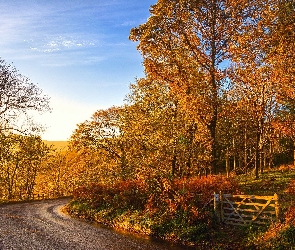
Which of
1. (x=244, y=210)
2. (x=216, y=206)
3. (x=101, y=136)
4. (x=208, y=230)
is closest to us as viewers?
(x=244, y=210)

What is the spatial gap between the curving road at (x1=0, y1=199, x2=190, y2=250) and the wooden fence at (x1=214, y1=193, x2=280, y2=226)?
3.74m

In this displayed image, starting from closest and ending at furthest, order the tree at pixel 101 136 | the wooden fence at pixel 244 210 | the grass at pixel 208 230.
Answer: the grass at pixel 208 230 < the wooden fence at pixel 244 210 < the tree at pixel 101 136

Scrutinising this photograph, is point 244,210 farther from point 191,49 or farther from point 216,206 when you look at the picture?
point 191,49

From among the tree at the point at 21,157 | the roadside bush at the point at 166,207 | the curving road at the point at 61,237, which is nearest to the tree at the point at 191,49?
the roadside bush at the point at 166,207

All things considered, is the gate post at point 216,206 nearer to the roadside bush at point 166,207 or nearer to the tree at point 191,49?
the roadside bush at point 166,207

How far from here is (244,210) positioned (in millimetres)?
17656

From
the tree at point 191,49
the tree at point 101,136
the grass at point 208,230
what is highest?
the tree at point 191,49

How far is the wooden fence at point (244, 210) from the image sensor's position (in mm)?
16589

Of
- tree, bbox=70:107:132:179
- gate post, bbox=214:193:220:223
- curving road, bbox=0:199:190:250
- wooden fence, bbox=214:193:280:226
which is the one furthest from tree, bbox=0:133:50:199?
wooden fence, bbox=214:193:280:226

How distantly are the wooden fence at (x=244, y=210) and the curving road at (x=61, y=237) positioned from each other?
374 cm

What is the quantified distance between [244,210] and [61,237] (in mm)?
10436

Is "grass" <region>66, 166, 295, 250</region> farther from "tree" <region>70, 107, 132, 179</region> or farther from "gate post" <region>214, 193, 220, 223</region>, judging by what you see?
"tree" <region>70, 107, 132, 179</region>

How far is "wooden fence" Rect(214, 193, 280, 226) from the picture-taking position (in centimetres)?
1659

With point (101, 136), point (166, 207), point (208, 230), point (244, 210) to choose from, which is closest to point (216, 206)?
point (208, 230)
